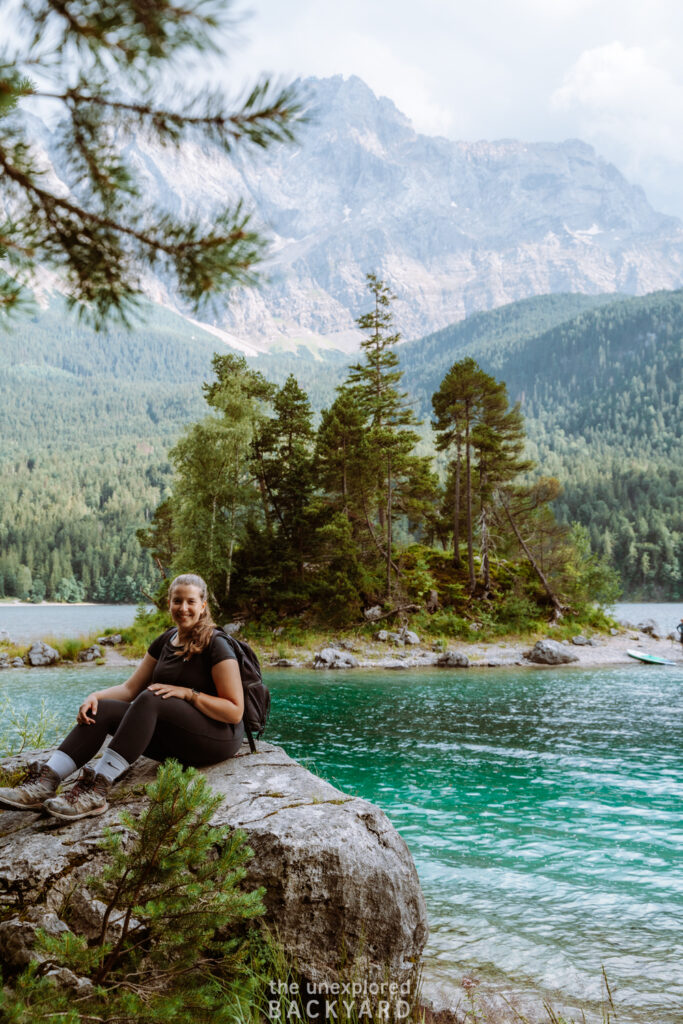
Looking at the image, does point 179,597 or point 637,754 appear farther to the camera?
point 637,754

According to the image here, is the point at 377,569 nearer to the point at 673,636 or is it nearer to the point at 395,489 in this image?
the point at 395,489

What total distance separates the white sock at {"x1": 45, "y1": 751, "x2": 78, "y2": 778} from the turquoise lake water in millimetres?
2709

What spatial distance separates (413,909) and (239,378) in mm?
28558

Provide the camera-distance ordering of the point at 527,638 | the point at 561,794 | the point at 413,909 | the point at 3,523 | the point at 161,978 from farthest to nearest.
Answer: the point at 3,523
the point at 527,638
the point at 561,794
the point at 413,909
the point at 161,978

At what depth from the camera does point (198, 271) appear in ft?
8.17

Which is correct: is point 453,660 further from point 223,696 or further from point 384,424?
point 223,696

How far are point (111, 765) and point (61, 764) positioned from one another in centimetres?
35

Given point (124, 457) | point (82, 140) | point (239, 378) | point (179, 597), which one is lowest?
point (179, 597)

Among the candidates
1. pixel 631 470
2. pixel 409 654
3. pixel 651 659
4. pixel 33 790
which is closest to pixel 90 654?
pixel 409 654

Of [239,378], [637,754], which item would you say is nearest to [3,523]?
[239,378]

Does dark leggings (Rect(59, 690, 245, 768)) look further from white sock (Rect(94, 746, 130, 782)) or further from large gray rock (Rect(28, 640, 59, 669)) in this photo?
large gray rock (Rect(28, 640, 59, 669))

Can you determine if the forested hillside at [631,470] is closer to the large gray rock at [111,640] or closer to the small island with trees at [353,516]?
the small island with trees at [353,516]

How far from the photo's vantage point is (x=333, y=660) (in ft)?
77.8

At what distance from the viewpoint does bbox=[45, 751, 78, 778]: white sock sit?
3.76 meters
